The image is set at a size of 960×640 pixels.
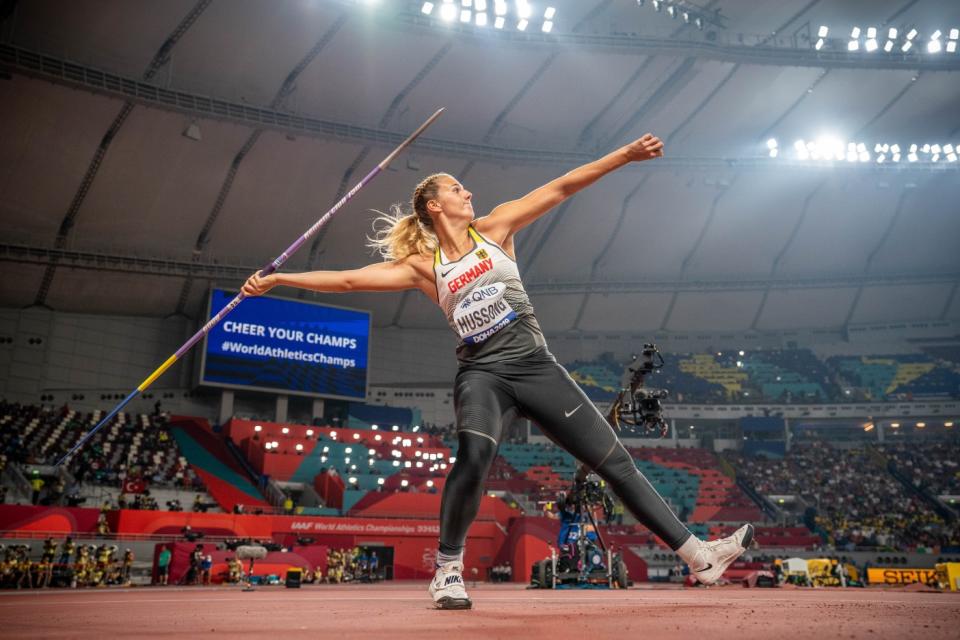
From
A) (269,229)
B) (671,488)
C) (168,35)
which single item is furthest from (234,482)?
(671,488)

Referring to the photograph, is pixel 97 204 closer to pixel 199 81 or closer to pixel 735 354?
pixel 199 81

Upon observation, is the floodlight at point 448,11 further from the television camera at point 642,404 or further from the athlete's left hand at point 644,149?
the athlete's left hand at point 644,149

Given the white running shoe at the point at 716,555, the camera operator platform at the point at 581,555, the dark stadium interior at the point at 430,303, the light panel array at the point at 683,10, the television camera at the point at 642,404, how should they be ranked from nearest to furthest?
the white running shoe at the point at 716,555 → the television camera at the point at 642,404 → the camera operator platform at the point at 581,555 → the dark stadium interior at the point at 430,303 → the light panel array at the point at 683,10

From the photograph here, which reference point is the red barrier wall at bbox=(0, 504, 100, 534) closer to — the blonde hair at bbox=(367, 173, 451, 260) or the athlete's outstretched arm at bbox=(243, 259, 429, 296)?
the athlete's outstretched arm at bbox=(243, 259, 429, 296)

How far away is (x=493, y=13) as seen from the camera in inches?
965

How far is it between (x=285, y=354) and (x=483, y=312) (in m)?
27.2

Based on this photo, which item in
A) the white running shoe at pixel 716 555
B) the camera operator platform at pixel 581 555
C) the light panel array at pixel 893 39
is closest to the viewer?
the white running shoe at pixel 716 555

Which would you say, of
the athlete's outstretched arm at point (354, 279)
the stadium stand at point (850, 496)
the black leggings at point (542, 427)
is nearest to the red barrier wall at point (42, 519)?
the athlete's outstretched arm at point (354, 279)

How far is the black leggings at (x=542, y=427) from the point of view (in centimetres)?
351

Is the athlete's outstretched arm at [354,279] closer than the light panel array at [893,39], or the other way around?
the athlete's outstretched arm at [354,279]

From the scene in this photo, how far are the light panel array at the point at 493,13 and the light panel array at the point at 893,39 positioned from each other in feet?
37.7

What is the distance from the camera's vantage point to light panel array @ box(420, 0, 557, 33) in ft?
78.8

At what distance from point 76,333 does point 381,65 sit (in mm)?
16870

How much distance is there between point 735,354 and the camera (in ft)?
132
